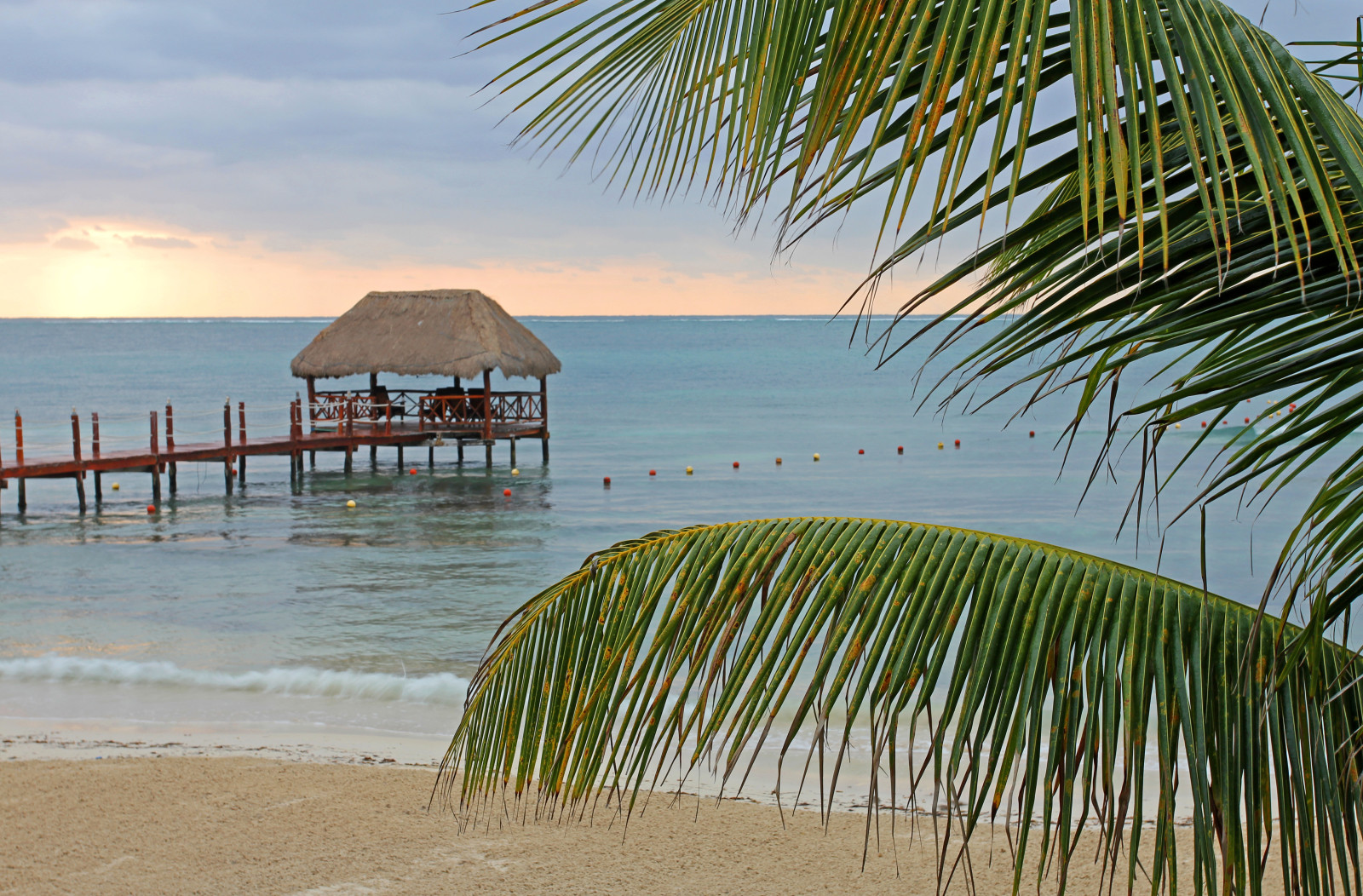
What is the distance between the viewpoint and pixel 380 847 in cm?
659

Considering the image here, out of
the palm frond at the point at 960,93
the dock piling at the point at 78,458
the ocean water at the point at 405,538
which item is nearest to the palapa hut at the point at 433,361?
the ocean water at the point at 405,538

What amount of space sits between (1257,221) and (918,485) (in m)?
28.8

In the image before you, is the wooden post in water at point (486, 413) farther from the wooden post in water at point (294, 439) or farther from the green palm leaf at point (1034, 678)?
the green palm leaf at point (1034, 678)

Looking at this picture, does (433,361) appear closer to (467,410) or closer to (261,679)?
(467,410)

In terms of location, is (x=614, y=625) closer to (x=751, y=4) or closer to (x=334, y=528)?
(x=751, y=4)

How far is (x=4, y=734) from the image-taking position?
9.18 meters

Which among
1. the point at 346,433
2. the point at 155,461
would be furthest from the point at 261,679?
the point at 346,433

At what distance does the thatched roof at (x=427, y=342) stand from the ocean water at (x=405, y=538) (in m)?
2.53

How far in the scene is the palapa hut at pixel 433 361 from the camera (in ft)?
92.6

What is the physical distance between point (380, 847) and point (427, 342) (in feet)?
77.7

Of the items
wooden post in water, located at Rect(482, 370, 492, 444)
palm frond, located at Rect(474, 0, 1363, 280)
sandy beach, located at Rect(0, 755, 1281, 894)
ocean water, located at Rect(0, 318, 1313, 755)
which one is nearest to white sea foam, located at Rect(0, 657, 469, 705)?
ocean water, located at Rect(0, 318, 1313, 755)

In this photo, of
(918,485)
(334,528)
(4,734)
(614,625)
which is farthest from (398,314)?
(614,625)

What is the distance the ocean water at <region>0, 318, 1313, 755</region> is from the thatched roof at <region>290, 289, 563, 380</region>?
2530 millimetres

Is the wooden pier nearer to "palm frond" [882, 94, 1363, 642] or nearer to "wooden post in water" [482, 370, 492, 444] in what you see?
"wooden post in water" [482, 370, 492, 444]
